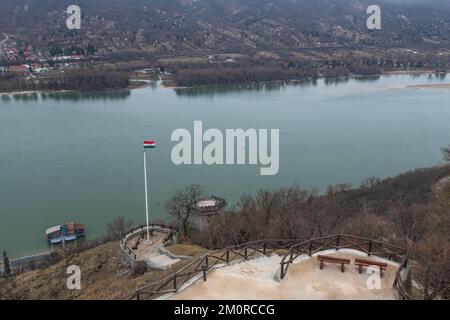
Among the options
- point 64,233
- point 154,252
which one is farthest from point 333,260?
point 64,233

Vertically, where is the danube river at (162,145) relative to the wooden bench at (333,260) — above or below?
below

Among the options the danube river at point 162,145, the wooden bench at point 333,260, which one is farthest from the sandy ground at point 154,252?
the danube river at point 162,145

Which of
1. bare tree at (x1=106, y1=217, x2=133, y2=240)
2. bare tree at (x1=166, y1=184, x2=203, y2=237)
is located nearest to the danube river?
bare tree at (x1=106, y1=217, x2=133, y2=240)

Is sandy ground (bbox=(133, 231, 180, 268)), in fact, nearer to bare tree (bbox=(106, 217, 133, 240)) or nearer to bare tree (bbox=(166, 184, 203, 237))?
bare tree (bbox=(166, 184, 203, 237))

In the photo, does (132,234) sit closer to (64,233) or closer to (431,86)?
(64,233)

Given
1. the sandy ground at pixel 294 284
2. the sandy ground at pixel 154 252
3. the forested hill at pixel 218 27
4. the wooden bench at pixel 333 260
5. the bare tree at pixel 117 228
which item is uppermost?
the forested hill at pixel 218 27

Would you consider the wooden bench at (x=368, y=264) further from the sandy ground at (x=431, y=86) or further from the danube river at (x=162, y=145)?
the sandy ground at (x=431, y=86)
